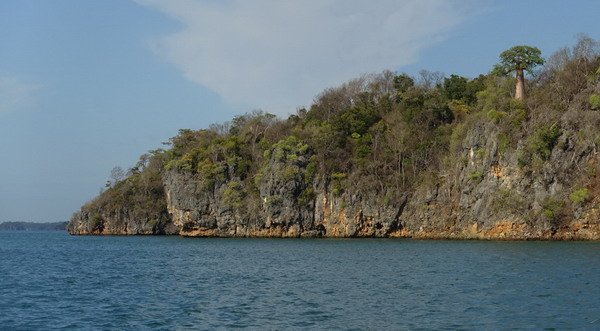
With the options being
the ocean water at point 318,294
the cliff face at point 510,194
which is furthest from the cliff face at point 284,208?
the ocean water at point 318,294

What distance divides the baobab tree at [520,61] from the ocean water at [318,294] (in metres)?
31.2

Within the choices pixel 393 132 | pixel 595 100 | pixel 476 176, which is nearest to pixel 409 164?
pixel 393 132

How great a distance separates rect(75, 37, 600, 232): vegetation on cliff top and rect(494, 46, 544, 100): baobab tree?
0.36 metres

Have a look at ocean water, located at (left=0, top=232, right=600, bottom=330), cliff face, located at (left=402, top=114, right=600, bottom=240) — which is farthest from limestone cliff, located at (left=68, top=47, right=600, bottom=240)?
ocean water, located at (left=0, top=232, right=600, bottom=330)

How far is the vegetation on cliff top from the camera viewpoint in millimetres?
63594

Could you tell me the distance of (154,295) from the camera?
26516 millimetres

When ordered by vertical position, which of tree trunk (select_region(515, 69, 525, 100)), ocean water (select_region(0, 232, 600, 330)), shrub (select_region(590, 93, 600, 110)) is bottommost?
ocean water (select_region(0, 232, 600, 330))

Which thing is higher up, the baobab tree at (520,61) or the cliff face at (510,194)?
the baobab tree at (520,61)

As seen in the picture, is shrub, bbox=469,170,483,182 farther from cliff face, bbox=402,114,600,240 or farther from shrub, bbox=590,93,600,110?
shrub, bbox=590,93,600,110

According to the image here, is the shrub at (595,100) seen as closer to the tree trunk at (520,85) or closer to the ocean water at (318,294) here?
the tree trunk at (520,85)

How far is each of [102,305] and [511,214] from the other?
1934 inches

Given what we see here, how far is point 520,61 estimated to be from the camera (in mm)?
68750

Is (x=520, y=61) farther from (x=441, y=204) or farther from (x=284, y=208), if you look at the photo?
(x=284, y=208)

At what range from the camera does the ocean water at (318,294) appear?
64.7ft
